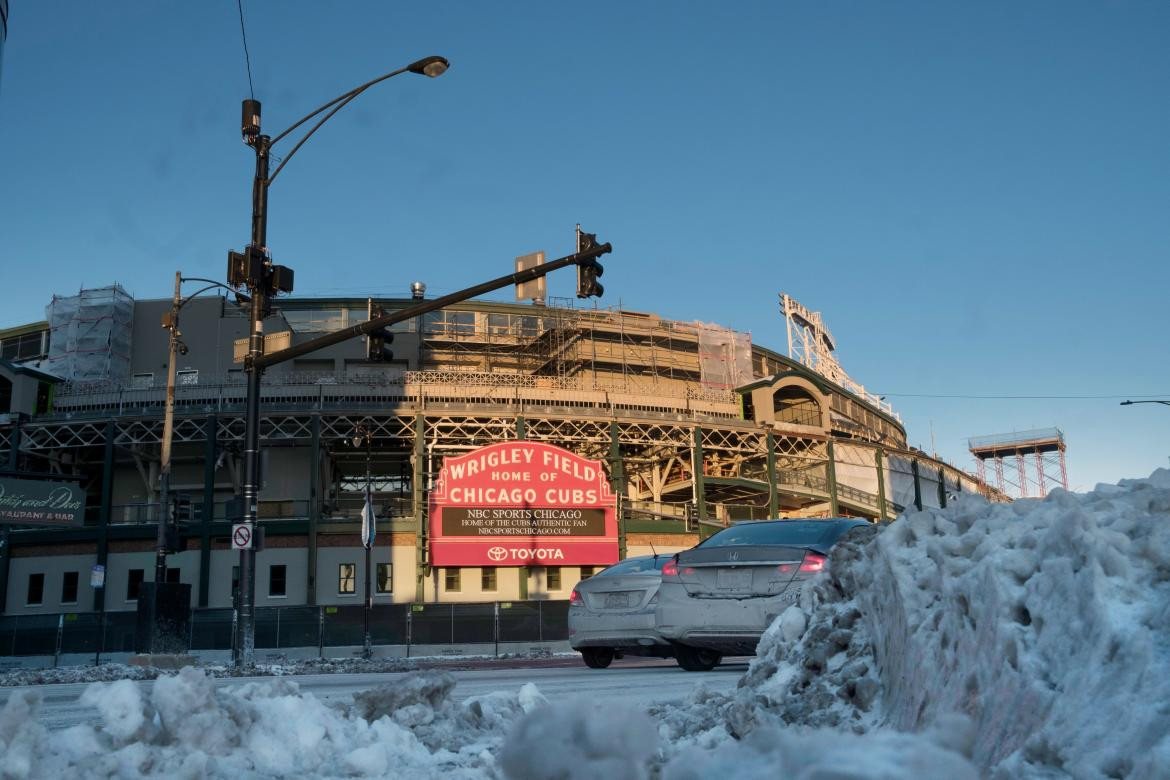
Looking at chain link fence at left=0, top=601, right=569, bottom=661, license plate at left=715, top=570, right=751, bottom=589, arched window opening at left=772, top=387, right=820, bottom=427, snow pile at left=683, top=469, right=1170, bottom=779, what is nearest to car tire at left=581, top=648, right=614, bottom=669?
license plate at left=715, top=570, right=751, bottom=589

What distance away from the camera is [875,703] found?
4.20m

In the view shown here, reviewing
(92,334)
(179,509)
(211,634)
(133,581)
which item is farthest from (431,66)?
(92,334)

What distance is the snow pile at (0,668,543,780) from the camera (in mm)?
3367

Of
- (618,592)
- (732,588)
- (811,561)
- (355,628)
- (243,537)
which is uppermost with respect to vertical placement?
(243,537)

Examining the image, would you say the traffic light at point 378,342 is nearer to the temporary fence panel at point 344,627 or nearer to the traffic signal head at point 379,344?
the traffic signal head at point 379,344

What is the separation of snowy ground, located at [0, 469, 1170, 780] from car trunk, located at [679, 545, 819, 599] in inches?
169

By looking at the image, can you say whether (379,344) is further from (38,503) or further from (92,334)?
(92,334)

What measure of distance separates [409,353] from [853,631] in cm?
4964

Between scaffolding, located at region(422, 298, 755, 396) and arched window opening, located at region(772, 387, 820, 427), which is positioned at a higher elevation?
scaffolding, located at region(422, 298, 755, 396)

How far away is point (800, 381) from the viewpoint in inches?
2147

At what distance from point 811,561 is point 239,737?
6.80 m

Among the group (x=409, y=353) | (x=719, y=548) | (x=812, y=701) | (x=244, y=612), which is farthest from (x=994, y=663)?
(x=409, y=353)

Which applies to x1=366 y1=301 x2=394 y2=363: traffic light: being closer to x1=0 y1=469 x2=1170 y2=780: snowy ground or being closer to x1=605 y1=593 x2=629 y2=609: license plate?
x1=605 y1=593 x2=629 y2=609: license plate

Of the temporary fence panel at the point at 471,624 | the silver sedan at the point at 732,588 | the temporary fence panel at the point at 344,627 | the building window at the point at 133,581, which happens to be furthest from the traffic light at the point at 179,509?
the building window at the point at 133,581
